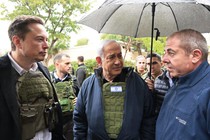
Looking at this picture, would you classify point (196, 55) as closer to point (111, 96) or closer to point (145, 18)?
point (111, 96)

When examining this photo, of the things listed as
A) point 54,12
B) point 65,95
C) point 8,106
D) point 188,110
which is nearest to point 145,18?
point 188,110

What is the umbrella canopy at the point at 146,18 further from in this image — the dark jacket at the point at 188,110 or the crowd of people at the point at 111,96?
the dark jacket at the point at 188,110

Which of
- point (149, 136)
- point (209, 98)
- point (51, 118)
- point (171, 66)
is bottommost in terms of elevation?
point (149, 136)

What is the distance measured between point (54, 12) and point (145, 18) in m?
12.8

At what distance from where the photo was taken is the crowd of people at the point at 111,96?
6.65ft

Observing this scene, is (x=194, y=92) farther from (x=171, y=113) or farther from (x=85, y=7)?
(x=85, y=7)

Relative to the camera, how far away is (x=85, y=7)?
15.7 meters

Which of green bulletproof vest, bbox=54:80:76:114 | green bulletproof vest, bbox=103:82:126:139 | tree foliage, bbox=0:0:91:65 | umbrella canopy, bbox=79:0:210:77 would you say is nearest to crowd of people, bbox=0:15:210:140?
green bulletproof vest, bbox=103:82:126:139

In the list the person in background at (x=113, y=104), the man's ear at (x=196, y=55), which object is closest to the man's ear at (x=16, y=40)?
the person in background at (x=113, y=104)

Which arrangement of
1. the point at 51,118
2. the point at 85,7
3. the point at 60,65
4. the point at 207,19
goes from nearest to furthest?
the point at 51,118, the point at 207,19, the point at 60,65, the point at 85,7

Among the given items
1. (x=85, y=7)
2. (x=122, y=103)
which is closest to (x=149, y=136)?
(x=122, y=103)

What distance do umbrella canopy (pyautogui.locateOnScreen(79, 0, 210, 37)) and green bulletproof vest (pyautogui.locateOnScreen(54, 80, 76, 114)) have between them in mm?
1497

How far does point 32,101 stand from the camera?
8.16 ft

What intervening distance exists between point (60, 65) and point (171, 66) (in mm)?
3112
